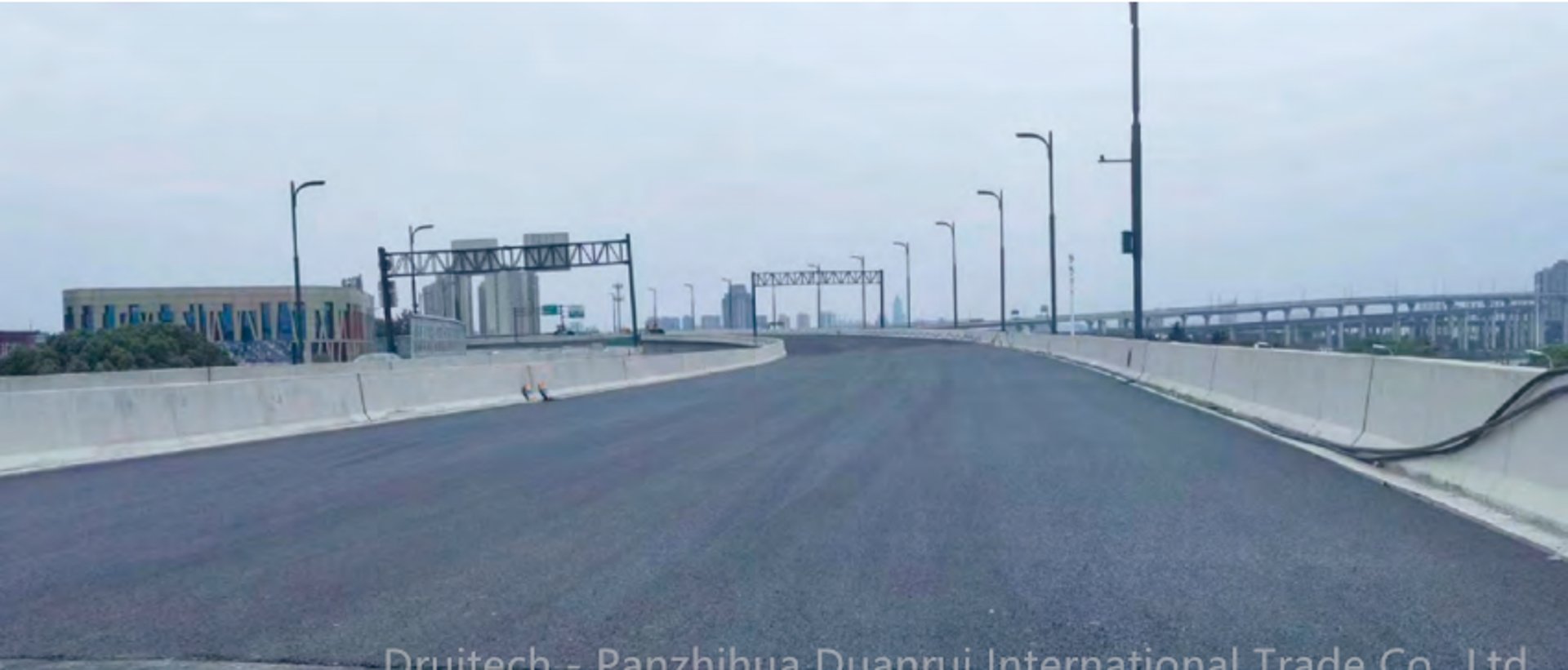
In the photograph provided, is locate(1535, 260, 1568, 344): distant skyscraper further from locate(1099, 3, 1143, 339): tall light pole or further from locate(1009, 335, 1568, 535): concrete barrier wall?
locate(1099, 3, 1143, 339): tall light pole

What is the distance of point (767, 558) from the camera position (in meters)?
8.46

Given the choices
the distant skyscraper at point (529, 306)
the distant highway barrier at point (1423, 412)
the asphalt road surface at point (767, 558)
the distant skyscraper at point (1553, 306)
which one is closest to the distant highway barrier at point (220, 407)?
the asphalt road surface at point (767, 558)

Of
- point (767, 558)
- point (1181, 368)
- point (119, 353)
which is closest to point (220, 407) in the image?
point (767, 558)

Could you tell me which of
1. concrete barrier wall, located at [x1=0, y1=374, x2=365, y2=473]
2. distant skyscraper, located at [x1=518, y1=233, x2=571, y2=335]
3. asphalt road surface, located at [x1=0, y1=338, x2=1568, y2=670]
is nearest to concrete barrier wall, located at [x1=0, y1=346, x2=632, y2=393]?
concrete barrier wall, located at [x1=0, y1=374, x2=365, y2=473]

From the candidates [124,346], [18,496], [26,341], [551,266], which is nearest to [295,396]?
[18,496]

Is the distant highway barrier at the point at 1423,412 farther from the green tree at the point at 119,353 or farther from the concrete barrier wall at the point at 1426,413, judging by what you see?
the green tree at the point at 119,353

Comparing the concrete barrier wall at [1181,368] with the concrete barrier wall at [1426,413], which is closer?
the concrete barrier wall at [1426,413]

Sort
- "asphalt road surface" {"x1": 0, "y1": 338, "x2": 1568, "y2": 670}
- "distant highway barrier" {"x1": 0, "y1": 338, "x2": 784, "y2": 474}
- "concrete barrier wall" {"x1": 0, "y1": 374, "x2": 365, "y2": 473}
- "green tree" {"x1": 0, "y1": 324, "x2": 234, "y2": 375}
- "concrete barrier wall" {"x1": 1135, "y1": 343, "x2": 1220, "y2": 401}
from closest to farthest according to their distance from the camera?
1. "asphalt road surface" {"x1": 0, "y1": 338, "x2": 1568, "y2": 670}
2. "concrete barrier wall" {"x1": 0, "y1": 374, "x2": 365, "y2": 473}
3. "distant highway barrier" {"x1": 0, "y1": 338, "x2": 784, "y2": 474}
4. "concrete barrier wall" {"x1": 1135, "y1": 343, "x2": 1220, "y2": 401}
5. "green tree" {"x1": 0, "y1": 324, "x2": 234, "y2": 375}

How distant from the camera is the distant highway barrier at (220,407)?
51.6ft

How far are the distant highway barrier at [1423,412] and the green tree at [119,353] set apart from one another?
51.8 meters

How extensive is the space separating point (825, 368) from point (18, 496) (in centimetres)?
3401

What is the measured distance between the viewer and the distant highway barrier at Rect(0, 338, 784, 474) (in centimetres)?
1573

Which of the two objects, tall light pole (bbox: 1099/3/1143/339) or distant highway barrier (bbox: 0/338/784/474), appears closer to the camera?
distant highway barrier (bbox: 0/338/784/474)

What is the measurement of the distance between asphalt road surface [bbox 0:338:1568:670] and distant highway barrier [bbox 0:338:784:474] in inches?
42.6
